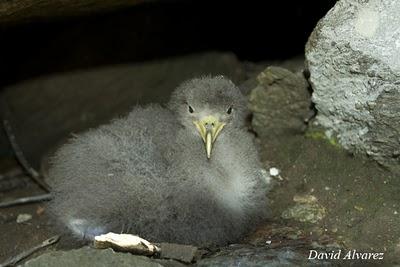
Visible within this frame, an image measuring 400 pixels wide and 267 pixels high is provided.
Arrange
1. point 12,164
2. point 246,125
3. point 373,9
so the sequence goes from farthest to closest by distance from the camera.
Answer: point 12,164, point 246,125, point 373,9

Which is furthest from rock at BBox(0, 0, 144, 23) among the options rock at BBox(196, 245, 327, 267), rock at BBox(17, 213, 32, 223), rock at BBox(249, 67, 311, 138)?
rock at BBox(196, 245, 327, 267)

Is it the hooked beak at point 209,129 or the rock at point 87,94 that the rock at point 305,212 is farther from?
the rock at point 87,94

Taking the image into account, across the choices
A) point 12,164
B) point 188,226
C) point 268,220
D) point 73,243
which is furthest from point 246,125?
point 12,164

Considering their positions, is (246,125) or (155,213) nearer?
(155,213)

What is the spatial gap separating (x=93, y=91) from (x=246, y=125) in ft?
3.36

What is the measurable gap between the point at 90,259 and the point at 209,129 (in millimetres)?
637

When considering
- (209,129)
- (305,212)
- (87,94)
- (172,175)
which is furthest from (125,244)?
(87,94)

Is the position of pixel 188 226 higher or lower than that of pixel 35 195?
higher

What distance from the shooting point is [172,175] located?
2.39 m

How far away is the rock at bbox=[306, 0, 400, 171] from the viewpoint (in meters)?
2.30

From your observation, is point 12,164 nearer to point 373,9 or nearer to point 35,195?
point 35,195

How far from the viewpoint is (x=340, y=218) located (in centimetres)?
247

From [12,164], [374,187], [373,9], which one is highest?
[373,9]

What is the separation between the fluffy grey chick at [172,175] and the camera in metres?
2.35
